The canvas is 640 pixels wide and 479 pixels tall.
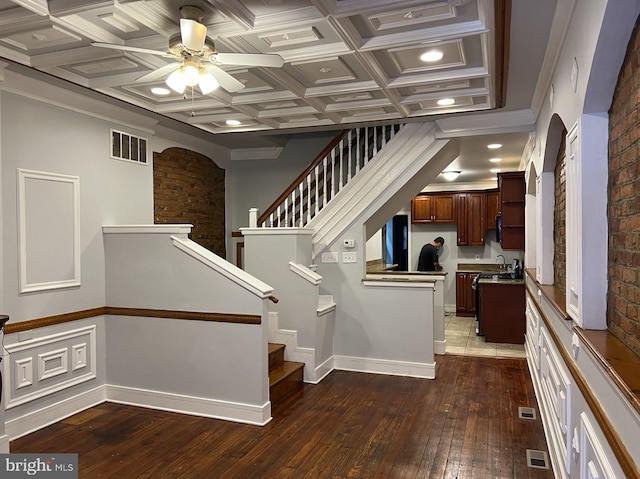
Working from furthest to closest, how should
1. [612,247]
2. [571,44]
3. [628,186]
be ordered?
[571,44] → [612,247] → [628,186]

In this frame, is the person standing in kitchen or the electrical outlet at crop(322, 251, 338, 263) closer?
the electrical outlet at crop(322, 251, 338, 263)

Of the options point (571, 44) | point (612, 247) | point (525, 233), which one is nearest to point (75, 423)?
point (612, 247)

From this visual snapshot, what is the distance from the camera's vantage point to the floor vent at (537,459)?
3152 millimetres

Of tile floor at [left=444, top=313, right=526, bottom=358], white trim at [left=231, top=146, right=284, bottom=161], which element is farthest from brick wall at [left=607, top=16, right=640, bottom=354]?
white trim at [left=231, top=146, right=284, bottom=161]

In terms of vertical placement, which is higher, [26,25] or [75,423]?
[26,25]

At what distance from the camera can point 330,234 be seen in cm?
550

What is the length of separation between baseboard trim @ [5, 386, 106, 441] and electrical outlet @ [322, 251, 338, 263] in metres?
2.67

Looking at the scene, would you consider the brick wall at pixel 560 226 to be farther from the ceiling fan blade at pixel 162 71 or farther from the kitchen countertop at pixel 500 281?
the ceiling fan blade at pixel 162 71

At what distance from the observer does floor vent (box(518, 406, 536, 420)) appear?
396 cm

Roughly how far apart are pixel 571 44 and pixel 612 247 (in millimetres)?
1173

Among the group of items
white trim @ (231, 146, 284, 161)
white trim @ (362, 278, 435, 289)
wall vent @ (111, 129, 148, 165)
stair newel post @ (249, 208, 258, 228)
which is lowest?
white trim @ (362, 278, 435, 289)

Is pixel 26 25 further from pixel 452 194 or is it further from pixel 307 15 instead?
pixel 452 194

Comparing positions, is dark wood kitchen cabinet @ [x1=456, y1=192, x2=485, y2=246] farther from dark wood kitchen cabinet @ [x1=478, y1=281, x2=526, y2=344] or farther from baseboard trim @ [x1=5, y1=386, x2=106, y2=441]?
baseboard trim @ [x1=5, y1=386, x2=106, y2=441]

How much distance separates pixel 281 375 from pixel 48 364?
201 centimetres
